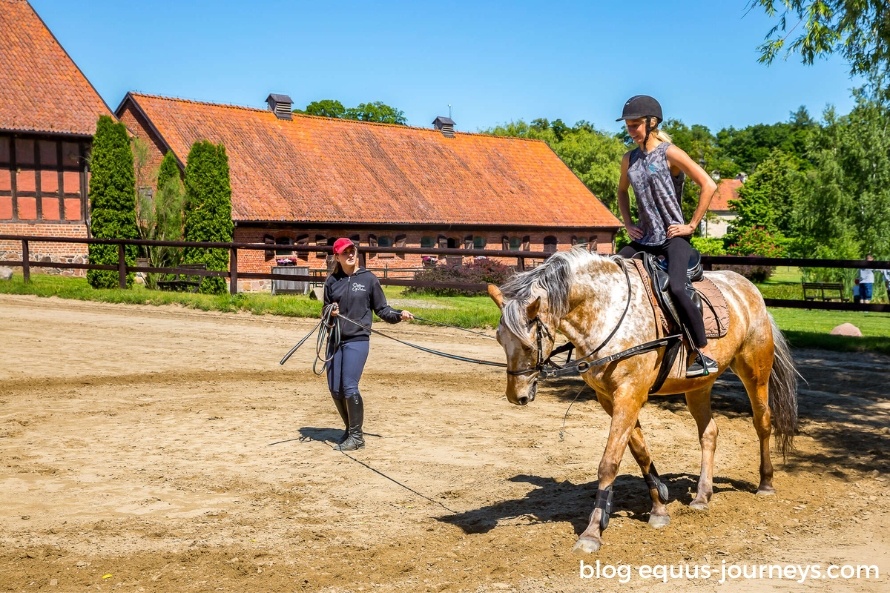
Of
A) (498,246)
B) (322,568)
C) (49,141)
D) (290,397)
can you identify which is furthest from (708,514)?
(498,246)

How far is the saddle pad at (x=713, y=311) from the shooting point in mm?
6625

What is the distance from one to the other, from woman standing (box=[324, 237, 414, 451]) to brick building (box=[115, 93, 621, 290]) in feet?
79.1

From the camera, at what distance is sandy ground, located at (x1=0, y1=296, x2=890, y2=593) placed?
537 cm

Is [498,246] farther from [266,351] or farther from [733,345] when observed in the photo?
[733,345]

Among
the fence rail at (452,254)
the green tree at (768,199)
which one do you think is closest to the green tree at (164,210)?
the fence rail at (452,254)

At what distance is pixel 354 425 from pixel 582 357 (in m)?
3.09

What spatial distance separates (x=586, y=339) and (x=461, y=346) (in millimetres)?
8987

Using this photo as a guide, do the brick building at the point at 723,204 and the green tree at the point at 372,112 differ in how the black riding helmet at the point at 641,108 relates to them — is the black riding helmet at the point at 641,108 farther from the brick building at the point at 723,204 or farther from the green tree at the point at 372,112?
the brick building at the point at 723,204

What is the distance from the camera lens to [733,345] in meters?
6.94

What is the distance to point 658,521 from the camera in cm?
622

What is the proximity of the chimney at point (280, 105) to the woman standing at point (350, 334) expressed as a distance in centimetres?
3445

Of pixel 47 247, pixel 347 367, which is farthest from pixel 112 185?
pixel 347 367

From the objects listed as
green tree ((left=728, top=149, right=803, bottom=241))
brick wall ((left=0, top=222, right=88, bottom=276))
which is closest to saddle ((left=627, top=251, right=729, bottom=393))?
brick wall ((left=0, top=222, right=88, bottom=276))

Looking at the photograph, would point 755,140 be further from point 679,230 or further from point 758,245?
point 679,230
